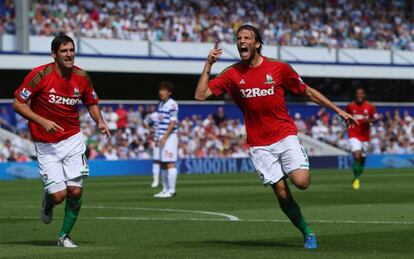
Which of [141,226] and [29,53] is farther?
[29,53]

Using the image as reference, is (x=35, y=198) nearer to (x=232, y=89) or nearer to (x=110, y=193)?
(x=110, y=193)

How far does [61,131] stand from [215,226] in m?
4.03

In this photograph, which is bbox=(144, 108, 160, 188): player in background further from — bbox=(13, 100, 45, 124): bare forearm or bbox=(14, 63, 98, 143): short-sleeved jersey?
bbox=(13, 100, 45, 124): bare forearm

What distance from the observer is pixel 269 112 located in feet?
42.7

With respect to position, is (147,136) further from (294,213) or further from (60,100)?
(294,213)

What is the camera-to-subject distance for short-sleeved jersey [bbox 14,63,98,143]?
13.3 metres

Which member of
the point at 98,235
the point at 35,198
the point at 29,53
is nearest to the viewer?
the point at 98,235

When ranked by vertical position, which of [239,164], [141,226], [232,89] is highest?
[232,89]

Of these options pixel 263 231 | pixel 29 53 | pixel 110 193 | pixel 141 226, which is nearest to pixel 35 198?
pixel 110 193

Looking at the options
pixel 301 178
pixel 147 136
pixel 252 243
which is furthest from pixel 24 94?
pixel 147 136

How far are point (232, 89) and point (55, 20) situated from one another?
34420 millimetres

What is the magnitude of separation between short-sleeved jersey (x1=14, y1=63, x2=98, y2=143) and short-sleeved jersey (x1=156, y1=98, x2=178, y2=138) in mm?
11166

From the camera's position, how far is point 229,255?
11898mm

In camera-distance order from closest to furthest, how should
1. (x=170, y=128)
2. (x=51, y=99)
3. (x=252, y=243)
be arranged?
(x=51, y=99)
(x=252, y=243)
(x=170, y=128)
